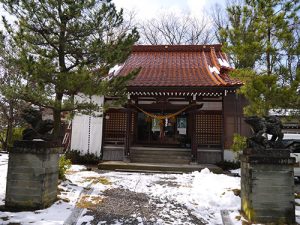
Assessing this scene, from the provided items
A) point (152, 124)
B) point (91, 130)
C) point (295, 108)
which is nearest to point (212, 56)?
point (152, 124)

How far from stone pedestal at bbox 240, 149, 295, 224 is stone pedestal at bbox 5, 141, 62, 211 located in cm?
437

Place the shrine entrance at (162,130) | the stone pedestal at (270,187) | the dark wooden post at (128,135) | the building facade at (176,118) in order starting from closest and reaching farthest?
the stone pedestal at (270,187)
the building facade at (176,118)
the dark wooden post at (128,135)
the shrine entrance at (162,130)

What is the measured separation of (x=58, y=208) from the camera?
6.47 metres

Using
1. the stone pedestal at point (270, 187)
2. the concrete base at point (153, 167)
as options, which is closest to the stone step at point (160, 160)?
the concrete base at point (153, 167)

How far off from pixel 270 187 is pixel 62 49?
6.03 m

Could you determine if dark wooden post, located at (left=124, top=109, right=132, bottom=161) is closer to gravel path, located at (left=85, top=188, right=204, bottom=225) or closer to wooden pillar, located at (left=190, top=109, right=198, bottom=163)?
wooden pillar, located at (left=190, top=109, right=198, bottom=163)

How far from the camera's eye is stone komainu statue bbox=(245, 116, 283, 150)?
6.30 m

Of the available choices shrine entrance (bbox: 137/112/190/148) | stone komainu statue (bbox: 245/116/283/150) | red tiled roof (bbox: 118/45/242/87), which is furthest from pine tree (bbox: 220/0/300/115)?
shrine entrance (bbox: 137/112/190/148)

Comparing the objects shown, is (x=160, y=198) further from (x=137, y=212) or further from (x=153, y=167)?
(x=153, y=167)

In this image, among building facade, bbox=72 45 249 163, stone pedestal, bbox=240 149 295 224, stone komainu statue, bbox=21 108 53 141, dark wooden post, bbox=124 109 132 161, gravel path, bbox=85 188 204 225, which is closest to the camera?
stone pedestal, bbox=240 149 295 224

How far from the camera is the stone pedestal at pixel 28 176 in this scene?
634 cm

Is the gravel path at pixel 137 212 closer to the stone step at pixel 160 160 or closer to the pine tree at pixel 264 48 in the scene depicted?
the pine tree at pixel 264 48

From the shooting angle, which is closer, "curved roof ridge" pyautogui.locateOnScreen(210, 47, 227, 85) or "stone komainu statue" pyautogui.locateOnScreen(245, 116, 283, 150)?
"stone komainu statue" pyautogui.locateOnScreen(245, 116, 283, 150)

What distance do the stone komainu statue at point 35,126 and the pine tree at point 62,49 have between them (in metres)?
0.49
